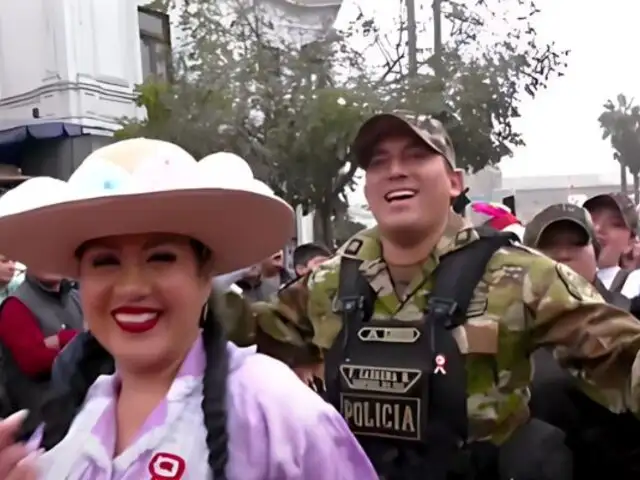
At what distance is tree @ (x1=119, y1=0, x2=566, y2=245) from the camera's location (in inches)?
449

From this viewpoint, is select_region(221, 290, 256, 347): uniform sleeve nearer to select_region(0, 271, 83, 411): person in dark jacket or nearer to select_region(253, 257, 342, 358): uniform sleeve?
select_region(253, 257, 342, 358): uniform sleeve

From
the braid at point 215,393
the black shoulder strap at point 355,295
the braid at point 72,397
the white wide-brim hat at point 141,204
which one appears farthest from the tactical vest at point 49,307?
the braid at point 215,393

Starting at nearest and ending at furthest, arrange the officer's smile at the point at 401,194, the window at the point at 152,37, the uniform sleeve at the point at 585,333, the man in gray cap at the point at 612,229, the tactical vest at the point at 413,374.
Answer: the uniform sleeve at the point at 585,333 → the tactical vest at the point at 413,374 → the officer's smile at the point at 401,194 → the man in gray cap at the point at 612,229 → the window at the point at 152,37

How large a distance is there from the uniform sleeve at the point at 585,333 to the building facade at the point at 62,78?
1129cm

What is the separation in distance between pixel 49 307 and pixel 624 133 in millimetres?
38288

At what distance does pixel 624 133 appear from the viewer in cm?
3962

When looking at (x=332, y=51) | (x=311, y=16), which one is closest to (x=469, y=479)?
(x=332, y=51)

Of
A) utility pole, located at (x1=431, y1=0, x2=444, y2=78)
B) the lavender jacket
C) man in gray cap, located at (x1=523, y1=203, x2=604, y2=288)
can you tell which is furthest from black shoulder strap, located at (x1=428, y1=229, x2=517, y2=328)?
utility pole, located at (x1=431, y1=0, x2=444, y2=78)

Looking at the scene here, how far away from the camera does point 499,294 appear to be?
104 inches

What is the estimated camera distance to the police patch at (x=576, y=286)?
258cm

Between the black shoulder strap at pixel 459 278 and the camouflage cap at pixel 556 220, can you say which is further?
the camouflage cap at pixel 556 220

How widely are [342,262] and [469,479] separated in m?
0.78

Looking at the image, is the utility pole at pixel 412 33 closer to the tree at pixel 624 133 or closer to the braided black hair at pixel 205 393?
the braided black hair at pixel 205 393

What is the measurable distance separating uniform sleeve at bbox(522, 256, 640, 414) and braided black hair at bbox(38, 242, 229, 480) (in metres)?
1.05
